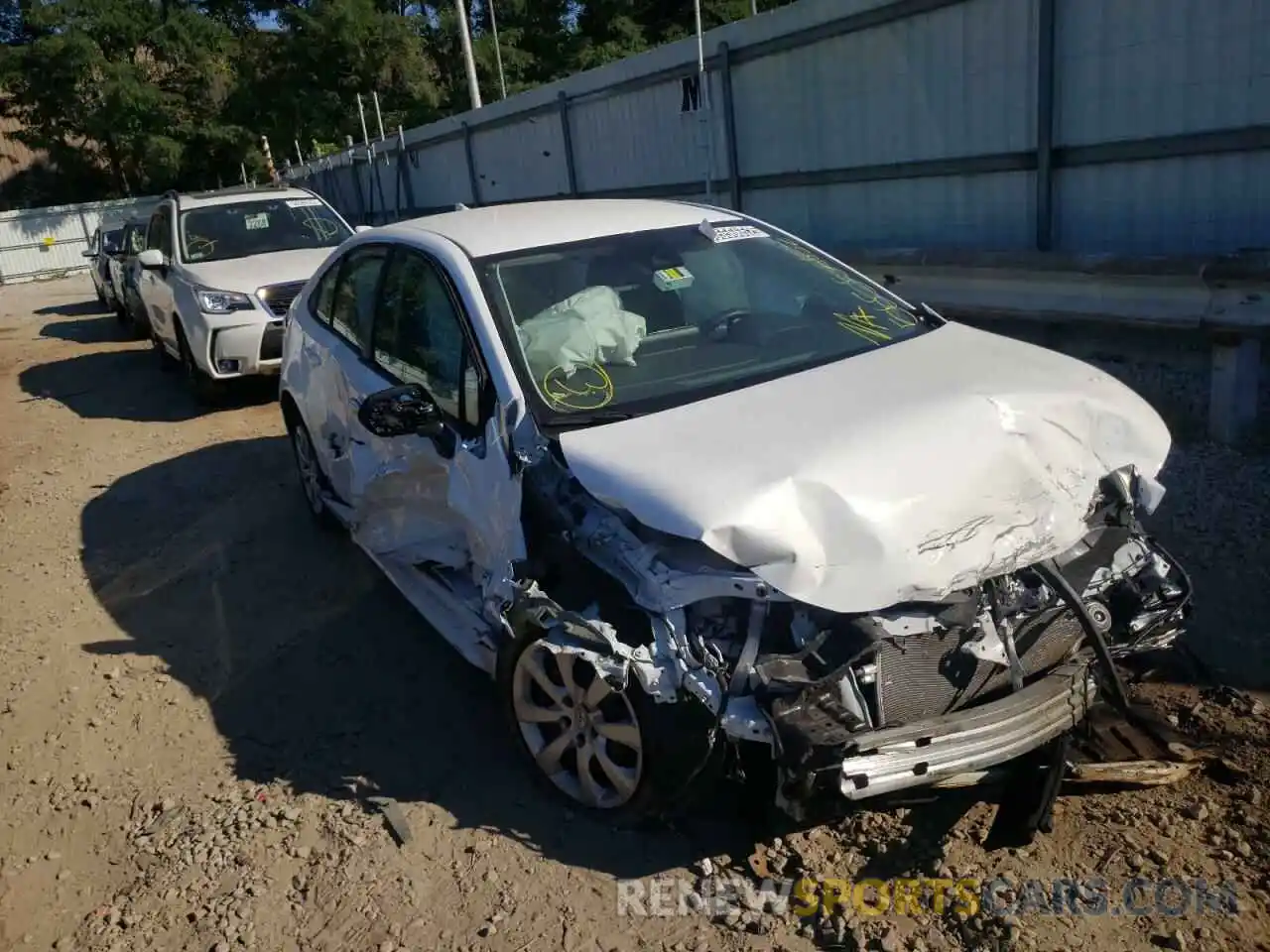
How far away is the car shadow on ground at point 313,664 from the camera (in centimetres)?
334

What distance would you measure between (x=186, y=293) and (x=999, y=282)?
662cm

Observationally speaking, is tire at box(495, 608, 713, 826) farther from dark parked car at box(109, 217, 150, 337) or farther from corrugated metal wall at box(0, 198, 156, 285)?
corrugated metal wall at box(0, 198, 156, 285)

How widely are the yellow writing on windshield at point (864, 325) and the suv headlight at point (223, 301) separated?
619 cm

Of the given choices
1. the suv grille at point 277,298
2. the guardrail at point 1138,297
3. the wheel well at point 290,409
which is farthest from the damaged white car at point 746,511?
the suv grille at point 277,298

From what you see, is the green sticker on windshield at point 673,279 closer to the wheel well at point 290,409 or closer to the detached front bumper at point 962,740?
the detached front bumper at point 962,740

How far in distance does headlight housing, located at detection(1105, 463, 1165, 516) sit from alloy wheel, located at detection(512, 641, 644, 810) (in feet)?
5.20

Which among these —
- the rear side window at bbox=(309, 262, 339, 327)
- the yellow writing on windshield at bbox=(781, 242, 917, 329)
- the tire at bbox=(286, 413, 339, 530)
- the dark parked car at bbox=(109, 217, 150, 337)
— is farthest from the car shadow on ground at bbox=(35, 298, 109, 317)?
the yellow writing on windshield at bbox=(781, 242, 917, 329)

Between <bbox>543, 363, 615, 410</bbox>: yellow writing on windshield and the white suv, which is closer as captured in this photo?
<bbox>543, 363, 615, 410</bbox>: yellow writing on windshield

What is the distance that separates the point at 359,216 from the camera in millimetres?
23453

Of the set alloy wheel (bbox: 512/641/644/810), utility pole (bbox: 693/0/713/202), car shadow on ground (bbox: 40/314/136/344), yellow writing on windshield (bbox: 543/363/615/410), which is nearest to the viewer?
alloy wheel (bbox: 512/641/644/810)

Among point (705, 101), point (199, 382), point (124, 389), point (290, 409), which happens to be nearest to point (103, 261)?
point (124, 389)

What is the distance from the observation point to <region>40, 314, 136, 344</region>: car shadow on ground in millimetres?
15422

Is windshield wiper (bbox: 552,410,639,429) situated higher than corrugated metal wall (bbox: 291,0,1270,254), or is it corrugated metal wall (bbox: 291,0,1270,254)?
corrugated metal wall (bbox: 291,0,1270,254)

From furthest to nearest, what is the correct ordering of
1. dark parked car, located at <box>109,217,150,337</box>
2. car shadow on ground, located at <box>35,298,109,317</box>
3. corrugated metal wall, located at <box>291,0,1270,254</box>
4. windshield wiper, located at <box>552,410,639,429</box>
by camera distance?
car shadow on ground, located at <box>35,298,109,317</box>
dark parked car, located at <box>109,217,150,337</box>
corrugated metal wall, located at <box>291,0,1270,254</box>
windshield wiper, located at <box>552,410,639,429</box>
